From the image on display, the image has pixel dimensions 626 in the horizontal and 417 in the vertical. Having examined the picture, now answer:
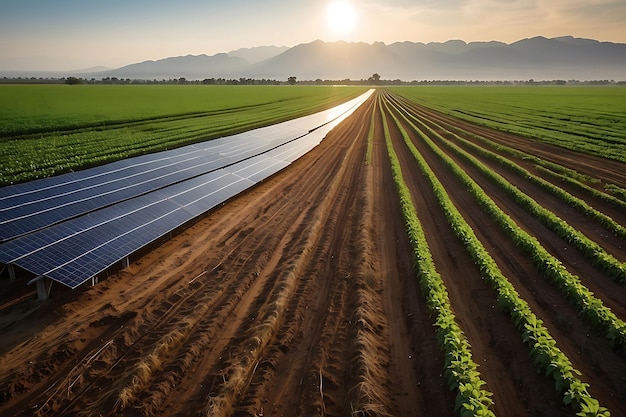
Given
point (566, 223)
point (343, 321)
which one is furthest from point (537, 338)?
point (566, 223)

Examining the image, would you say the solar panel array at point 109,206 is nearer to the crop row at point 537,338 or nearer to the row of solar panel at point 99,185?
the row of solar panel at point 99,185

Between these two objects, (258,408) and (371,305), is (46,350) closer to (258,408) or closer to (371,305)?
(258,408)

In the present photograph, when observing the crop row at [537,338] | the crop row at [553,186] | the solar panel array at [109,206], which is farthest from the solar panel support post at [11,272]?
the crop row at [553,186]

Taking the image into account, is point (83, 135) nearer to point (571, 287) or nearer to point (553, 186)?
point (553, 186)

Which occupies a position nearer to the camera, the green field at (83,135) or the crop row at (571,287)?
the crop row at (571,287)

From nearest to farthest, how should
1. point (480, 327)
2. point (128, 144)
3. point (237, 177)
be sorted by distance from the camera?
point (480, 327), point (237, 177), point (128, 144)

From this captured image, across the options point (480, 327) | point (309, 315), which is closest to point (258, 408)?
point (309, 315)

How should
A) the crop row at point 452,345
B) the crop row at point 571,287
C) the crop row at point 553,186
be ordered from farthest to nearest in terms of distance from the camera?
the crop row at point 553,186, the crop row at point 571,287, the crop row at point 452,345
